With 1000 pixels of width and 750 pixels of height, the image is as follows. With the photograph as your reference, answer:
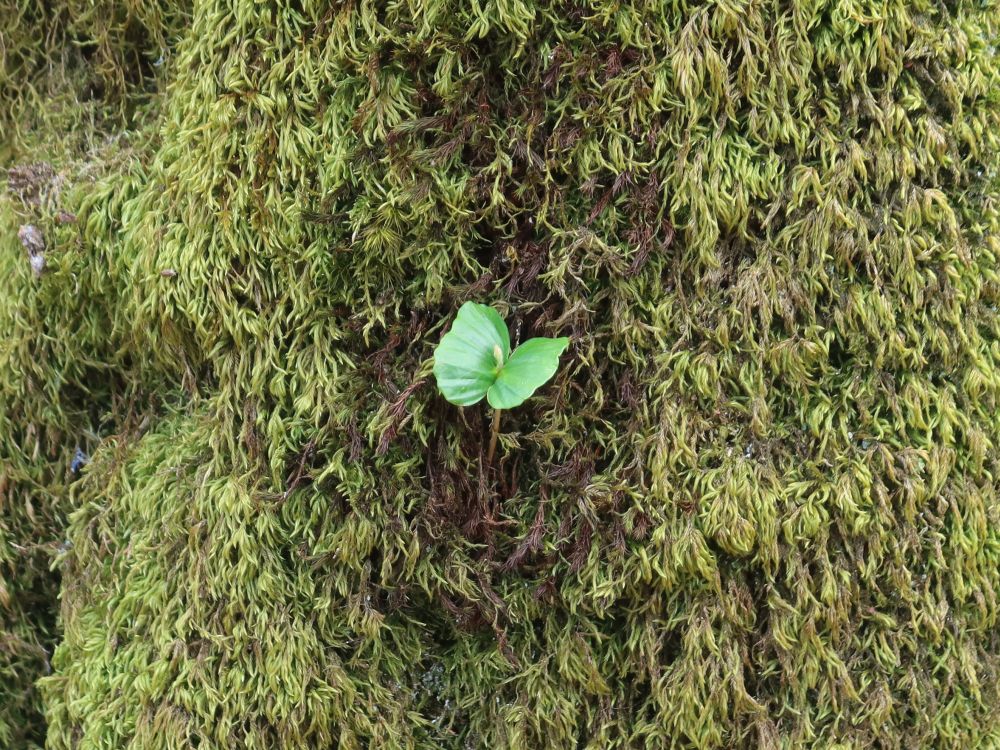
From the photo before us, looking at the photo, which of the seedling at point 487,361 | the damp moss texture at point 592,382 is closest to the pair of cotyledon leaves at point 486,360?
the seedling at point 487,361

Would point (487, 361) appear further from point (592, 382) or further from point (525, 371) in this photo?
point (592, 382)

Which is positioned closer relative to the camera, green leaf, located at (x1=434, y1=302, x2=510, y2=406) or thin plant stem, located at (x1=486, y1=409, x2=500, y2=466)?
green leaf, located at (x1=434, y1=302, x2=510, y2=406)

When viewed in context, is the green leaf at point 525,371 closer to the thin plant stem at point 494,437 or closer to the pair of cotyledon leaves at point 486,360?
the pair of cotyledon leaves at point 486,360

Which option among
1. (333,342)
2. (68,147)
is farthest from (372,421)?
(68,147)

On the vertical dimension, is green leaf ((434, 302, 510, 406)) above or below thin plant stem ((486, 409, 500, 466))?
above

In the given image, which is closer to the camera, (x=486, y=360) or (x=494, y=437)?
(x=486, y=360)

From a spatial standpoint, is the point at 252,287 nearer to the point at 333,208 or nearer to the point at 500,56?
the point at 333,208

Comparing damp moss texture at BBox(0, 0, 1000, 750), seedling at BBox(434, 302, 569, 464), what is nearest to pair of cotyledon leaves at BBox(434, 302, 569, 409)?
seedling at BBox(434, 302, 569, 464)

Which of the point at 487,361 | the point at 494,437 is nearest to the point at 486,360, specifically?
the point at 487,361

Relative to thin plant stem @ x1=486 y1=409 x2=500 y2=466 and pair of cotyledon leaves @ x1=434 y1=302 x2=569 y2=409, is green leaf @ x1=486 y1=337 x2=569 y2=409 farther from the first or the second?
thin plant stem @ x1=486 y1=409 x2=500 y2=466
